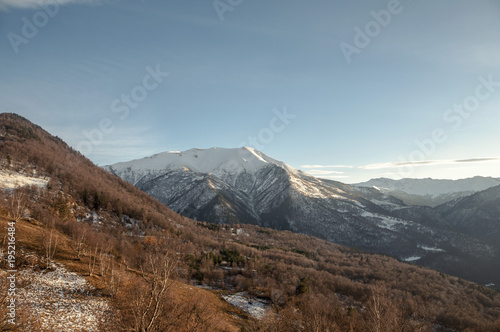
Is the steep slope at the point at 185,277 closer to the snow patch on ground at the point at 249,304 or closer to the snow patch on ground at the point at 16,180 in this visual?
the snow patch on ground at the point at 249,304

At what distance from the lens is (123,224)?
150m

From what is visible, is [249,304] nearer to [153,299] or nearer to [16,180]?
[153,299]

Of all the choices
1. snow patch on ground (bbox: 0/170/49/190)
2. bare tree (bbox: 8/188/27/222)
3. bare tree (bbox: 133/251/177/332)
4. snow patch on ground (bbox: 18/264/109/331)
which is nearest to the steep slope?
bare tree (bbox: 133/251/177/332)

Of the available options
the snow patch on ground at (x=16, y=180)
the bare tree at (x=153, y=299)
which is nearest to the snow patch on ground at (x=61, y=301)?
the bare tree at (x=153, y=299)

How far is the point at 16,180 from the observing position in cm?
11838

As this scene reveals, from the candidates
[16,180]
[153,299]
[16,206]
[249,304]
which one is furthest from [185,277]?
[16,180]

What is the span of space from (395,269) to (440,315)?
75905 mm

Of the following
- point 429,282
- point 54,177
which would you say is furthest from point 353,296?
point 54,177

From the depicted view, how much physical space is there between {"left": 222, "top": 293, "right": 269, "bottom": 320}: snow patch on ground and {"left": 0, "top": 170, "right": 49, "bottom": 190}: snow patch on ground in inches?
4582

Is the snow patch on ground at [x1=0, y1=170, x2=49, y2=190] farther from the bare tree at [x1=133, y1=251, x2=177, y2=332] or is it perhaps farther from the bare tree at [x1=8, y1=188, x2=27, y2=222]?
the bare tree at [x1=133, y1=251, x2=177, y2=332]

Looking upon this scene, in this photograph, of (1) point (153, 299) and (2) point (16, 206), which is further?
(2) point (16, 206)

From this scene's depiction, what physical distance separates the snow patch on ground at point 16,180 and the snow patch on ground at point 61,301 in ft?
338

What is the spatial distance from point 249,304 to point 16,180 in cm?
13119

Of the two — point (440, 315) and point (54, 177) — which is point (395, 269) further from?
point (54, 177)
